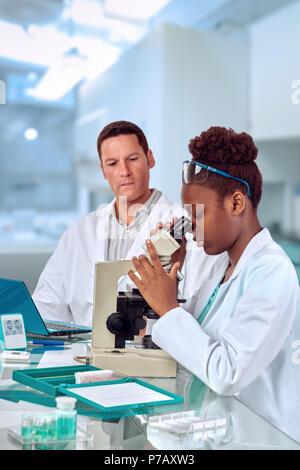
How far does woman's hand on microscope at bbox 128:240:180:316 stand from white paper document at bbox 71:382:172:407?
0.19 metres

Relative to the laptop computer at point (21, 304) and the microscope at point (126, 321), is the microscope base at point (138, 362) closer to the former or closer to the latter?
the microscope at point (126, 321)

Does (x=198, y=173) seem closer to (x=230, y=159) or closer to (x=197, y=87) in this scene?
(x=230, y=159)

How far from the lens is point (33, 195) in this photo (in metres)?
5.42

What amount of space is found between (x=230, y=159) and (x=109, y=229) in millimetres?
1291

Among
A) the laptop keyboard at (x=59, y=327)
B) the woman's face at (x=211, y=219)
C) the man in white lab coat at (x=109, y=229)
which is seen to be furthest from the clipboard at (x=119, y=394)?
the man in white lab coat at (x=109, y=229)

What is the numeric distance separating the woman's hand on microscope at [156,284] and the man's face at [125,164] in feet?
3.78

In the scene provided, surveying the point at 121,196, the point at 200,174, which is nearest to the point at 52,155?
the point at 121,196

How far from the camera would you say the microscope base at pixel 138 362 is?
1.30 meters

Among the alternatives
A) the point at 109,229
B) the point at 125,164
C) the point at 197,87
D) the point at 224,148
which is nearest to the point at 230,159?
the point at 224,148

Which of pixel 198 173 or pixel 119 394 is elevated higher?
pixel 198 173

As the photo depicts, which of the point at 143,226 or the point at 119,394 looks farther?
the point at 143,226

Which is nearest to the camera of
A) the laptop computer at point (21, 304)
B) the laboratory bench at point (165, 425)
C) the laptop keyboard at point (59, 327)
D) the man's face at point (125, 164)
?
the laboratory bench at point (165, 425)

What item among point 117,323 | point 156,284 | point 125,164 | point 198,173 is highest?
point 125,164

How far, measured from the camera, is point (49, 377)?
123cm
